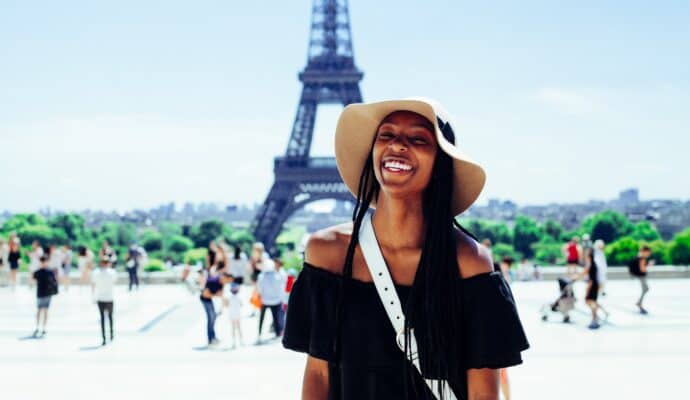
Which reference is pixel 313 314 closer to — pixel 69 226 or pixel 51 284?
pixel 51 284

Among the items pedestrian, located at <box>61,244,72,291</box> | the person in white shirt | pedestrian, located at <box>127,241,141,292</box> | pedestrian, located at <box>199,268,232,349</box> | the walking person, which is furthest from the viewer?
pedestrian, located at <box>61,244,72,291</box>

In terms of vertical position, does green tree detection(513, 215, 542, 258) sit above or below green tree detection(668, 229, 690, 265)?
below

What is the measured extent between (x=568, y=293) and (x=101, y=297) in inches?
274

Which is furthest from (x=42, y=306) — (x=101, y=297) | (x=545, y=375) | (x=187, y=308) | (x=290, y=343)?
(x=290, y=343)

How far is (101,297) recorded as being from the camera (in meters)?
10.0

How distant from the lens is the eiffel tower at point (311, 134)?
36.9 m

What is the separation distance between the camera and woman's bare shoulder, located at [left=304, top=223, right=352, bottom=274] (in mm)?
2232

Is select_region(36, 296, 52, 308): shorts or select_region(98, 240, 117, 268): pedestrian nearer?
select_region(98, 240, 117, 268): pedestrian

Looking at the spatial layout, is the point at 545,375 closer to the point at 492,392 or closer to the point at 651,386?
the point at 651,386

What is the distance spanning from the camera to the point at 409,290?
83.1 inches

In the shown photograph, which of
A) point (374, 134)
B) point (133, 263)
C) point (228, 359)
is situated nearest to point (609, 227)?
point (133, 263)

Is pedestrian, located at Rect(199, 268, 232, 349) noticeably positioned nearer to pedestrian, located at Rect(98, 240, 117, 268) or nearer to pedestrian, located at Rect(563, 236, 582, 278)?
pedestrian, located at Rect(98, 240, 117, 268)

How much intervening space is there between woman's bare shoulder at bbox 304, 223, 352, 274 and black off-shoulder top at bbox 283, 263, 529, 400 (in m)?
0.04

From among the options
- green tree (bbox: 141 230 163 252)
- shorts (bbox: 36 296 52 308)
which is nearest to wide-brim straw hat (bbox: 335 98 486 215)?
shorts (bbox: 36 296 52 308)
